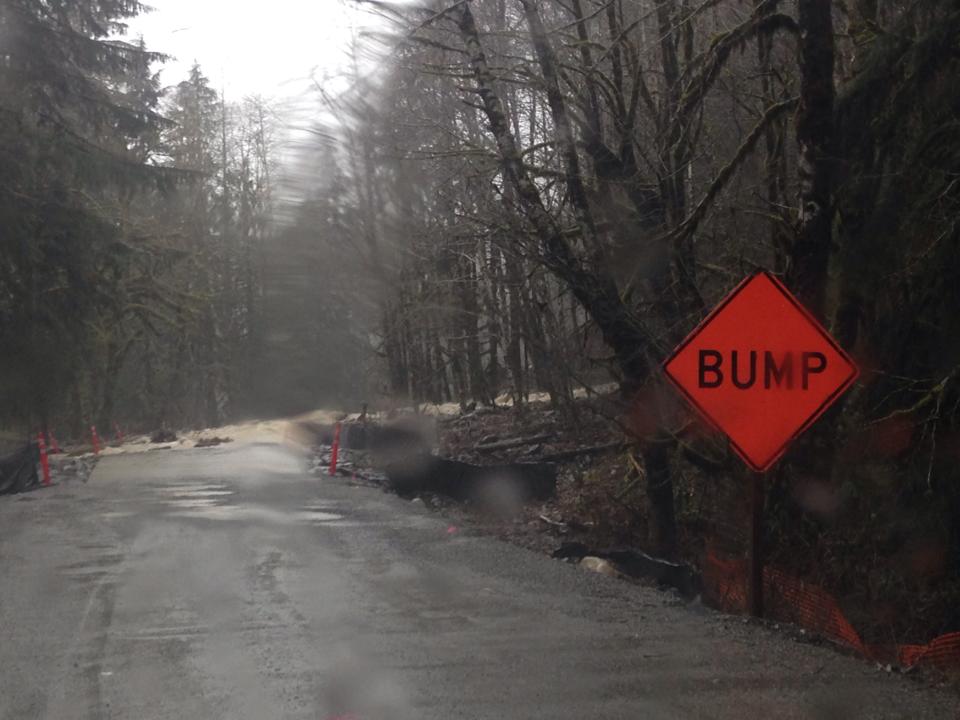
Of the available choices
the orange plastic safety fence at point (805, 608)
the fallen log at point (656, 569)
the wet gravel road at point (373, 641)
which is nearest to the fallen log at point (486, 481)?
the wet gravel road at point (373, 641)

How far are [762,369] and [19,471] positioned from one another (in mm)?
16613

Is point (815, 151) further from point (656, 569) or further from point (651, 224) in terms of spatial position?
point (656, 569)

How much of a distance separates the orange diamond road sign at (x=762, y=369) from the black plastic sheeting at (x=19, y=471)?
15828 millimetres

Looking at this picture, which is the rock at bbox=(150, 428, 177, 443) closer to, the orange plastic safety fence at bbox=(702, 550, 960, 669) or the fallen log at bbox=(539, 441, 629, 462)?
the fallen log at bbox=(539, 441, 629, 462)

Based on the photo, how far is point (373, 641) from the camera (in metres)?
8.10

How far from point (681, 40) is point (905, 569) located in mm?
7093

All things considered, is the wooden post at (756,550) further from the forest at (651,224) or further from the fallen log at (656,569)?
the forest at (651,224)

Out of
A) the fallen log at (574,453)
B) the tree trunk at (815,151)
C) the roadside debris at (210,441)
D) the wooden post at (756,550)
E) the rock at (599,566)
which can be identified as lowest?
the rock at (599,566)

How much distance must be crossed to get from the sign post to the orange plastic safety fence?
1.47 m

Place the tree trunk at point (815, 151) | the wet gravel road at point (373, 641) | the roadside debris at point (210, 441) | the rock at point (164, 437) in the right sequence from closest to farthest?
1. the wet gravel road at point (373, 641)
2. the tree trunk at point (815, 151)
3. the roadside debris at point (210, 441)
4. the rock at point (164, 437)

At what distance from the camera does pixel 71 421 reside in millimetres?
46438

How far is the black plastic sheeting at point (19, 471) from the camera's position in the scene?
21.2 meters

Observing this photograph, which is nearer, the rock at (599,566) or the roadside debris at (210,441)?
the rock at (599,566)

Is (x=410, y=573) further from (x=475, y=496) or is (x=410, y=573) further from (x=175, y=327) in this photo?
(x=175, y=327)
